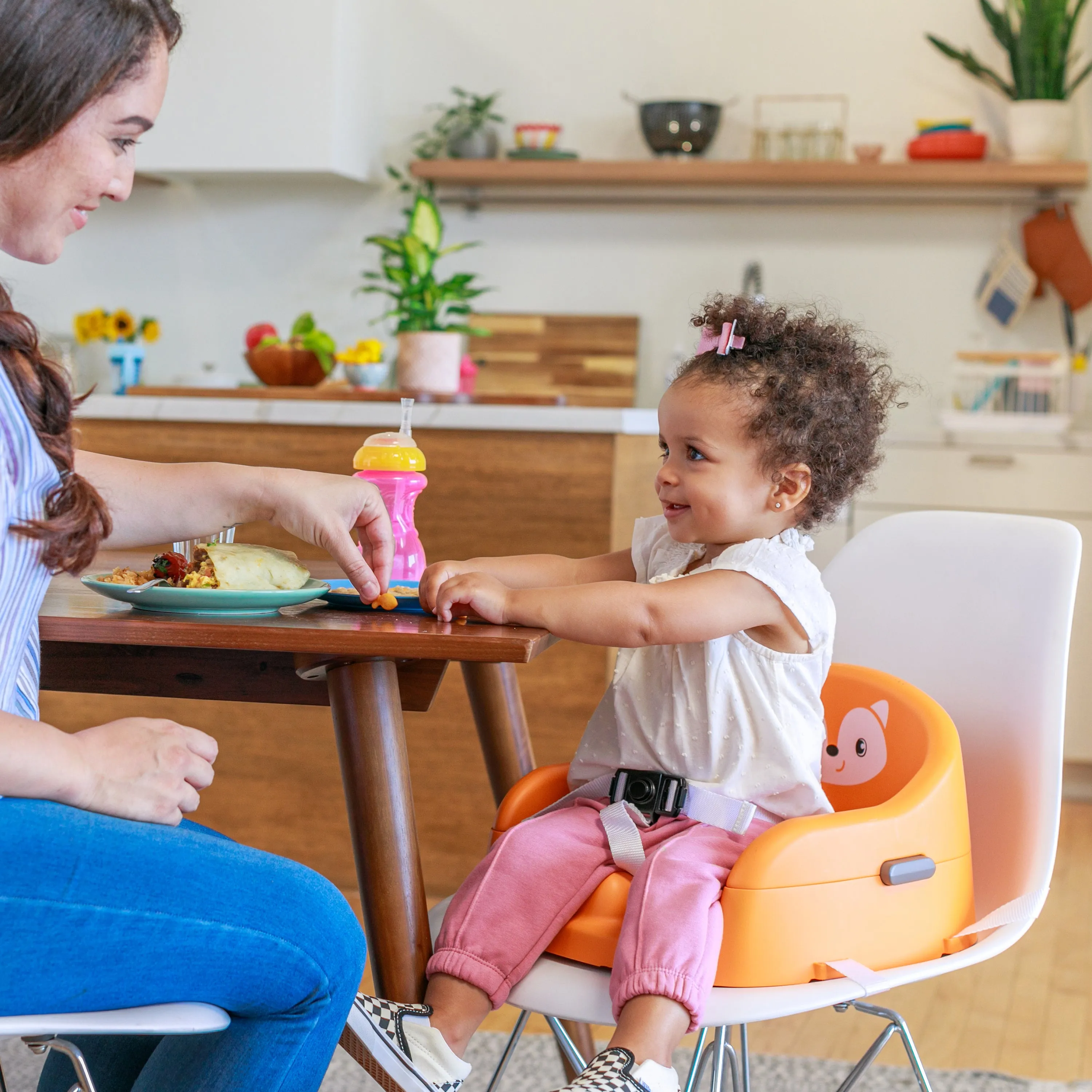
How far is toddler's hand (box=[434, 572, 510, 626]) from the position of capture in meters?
1.14

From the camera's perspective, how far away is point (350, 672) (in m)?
1.08

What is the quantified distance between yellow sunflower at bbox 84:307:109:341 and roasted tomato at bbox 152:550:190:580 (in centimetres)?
305

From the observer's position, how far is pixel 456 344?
2529 mm

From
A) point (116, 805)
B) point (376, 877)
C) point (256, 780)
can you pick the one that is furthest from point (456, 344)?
point (116, 805)

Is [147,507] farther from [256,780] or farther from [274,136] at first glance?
[274,136]

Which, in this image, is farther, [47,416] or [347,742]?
[347,742]

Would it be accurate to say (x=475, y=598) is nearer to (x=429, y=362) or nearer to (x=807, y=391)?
(x=807, y=391)

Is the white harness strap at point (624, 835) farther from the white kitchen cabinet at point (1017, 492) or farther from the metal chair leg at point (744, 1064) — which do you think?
the white kitchen cabinet at point (1017, 492)

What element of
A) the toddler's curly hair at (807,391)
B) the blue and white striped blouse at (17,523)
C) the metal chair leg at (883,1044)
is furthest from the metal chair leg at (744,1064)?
the blue and white striped blouse at (17,523)

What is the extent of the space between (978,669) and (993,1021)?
1.03m

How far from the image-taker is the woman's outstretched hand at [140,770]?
86 cm

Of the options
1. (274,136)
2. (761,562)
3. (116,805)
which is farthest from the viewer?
(274,136)

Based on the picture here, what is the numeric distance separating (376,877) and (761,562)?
A: 0.47 metres

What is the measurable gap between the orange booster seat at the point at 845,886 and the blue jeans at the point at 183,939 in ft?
1.09
